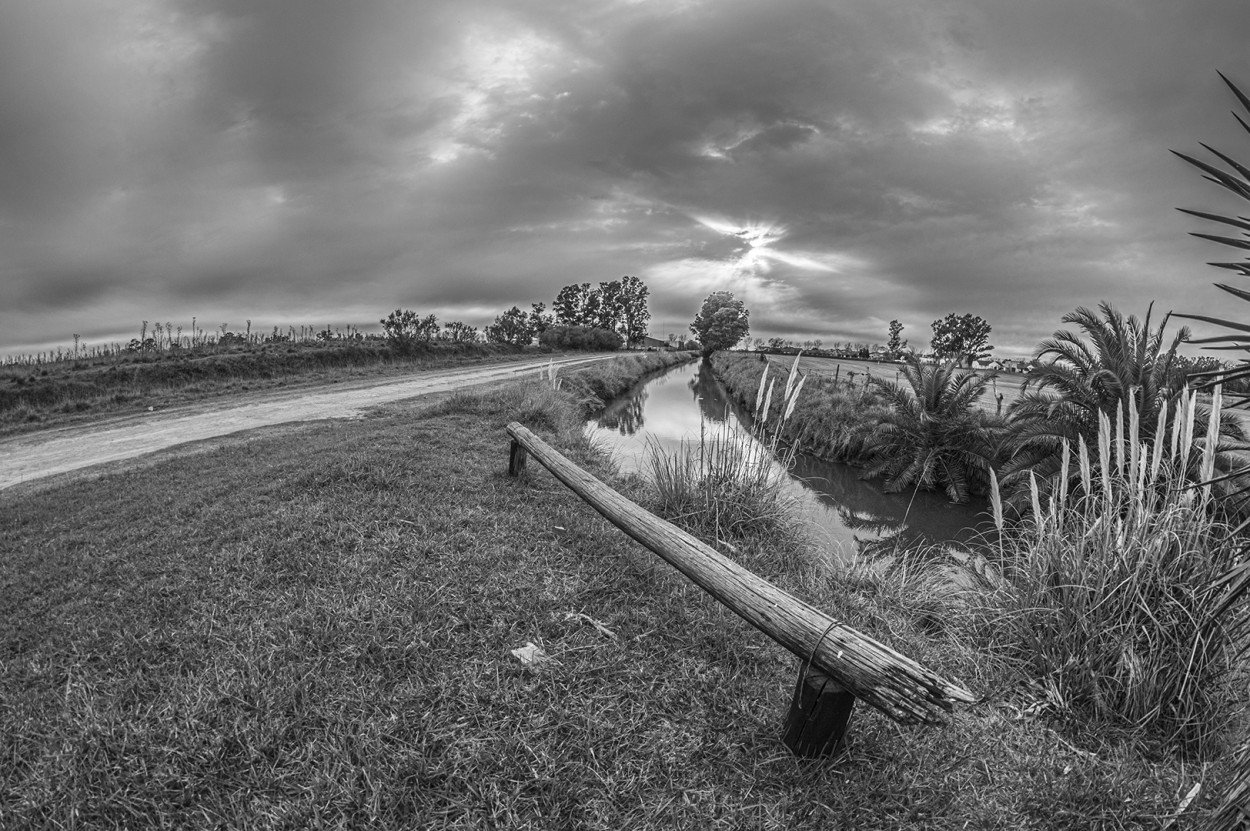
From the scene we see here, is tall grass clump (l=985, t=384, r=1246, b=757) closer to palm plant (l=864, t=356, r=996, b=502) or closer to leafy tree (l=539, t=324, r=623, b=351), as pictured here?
palm plant (l=864, t=356, r=996, b=502)

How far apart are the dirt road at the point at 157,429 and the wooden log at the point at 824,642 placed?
10484 millimetres

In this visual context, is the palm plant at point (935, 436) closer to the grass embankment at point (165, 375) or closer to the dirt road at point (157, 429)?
the dirt road at point (157, 429)

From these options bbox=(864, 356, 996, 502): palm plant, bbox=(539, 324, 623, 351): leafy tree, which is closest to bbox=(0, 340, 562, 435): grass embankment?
bbox=(864, 356, 996, 502): palm plant

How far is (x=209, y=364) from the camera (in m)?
21.7

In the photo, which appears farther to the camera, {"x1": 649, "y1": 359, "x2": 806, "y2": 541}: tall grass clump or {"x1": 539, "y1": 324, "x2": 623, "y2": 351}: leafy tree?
{"x1": 539, "y1": 324, "x2": 623, "y2": 351}: leafy tree

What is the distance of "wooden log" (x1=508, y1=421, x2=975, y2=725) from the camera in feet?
6.57

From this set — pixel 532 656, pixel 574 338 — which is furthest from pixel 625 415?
pixel 574 338

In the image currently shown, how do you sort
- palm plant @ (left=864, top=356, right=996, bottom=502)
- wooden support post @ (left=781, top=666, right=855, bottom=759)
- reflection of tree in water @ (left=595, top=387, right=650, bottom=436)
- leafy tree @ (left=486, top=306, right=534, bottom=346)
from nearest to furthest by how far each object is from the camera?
wooden support post @ (left=781, top=666, right=855, bottom=759), palm plant @ (left=864, top=356, right=996, bottom=502), reflection of tree in water @ (left=595, top=387, right=650, bottom=436), leafy tree @ (left=486, top=306, right=534, bottom=346)

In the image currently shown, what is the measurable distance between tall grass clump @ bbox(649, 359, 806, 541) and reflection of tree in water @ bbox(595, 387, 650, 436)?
10238 millimetres

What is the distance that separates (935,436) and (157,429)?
18197 mm

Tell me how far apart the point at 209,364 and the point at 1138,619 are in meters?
28.0

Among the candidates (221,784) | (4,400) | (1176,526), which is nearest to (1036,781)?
(1176,526)

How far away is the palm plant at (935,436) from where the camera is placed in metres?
11.9

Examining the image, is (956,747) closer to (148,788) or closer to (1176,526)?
(1176,526)
